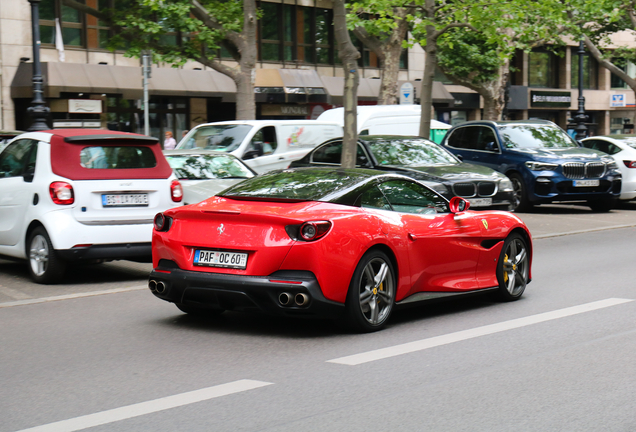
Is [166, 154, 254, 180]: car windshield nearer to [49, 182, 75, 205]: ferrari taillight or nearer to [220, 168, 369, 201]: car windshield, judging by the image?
[49, 182, 75, 205]: ferrari taillight

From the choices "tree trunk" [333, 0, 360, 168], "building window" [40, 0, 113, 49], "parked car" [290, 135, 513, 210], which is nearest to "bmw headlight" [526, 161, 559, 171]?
"parked car" [290, 135, 513, 210]

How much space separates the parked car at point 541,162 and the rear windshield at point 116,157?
10176mm

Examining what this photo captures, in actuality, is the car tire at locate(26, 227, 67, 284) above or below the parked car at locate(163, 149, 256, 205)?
Answer: below

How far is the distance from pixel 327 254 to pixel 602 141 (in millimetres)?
16100

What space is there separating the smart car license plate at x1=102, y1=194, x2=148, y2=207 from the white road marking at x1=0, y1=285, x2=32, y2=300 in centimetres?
121

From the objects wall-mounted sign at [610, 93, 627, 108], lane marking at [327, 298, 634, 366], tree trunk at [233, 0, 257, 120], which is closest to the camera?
lane marking at [327, 298, 634, 366]

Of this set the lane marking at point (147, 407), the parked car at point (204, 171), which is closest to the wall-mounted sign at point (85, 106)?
the parked car at point (204, 171)

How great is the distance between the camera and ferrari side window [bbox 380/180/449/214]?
24.4ft

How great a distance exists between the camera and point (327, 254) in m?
6.39

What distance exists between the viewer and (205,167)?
1318cm

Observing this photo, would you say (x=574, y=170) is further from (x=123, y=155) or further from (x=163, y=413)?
(x=163, y=413)

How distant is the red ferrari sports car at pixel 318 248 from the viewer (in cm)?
639

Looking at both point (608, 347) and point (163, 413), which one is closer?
point (163, 413)

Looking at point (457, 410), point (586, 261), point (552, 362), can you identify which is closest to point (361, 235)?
point (552, 362)
